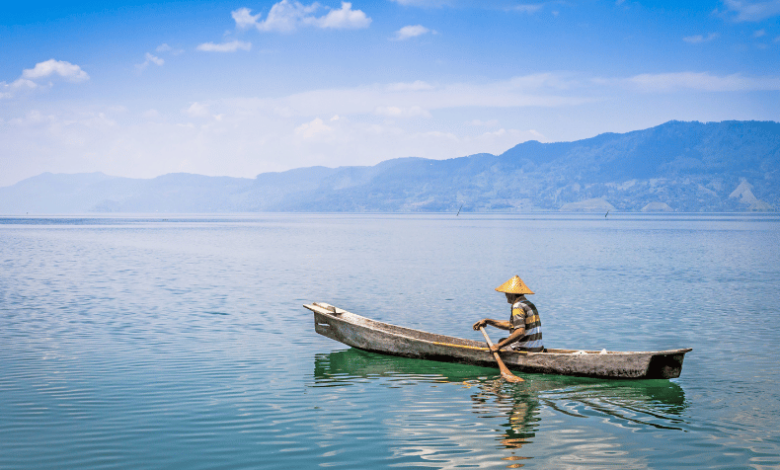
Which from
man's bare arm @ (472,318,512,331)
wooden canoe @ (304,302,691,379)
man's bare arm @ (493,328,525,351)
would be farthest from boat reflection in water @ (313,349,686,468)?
man's bare arm @ (472,318,512,331)

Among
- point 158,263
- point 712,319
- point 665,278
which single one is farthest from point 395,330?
point 158,263

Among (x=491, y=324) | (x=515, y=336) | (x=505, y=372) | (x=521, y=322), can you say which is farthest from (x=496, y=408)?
(x=491, y=324)

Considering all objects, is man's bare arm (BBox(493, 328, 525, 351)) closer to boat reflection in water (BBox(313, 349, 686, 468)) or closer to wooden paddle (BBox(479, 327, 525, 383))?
wooden paddle (BBox(479, 327, 525, 383))

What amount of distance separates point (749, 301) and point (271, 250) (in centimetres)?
4331

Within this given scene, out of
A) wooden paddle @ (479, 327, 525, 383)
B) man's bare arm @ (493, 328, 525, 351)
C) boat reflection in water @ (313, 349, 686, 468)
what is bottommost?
boat reflection in water @ (313, 349, 686, 468)

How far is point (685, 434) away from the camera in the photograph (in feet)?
39.4

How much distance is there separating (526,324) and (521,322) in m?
0.14

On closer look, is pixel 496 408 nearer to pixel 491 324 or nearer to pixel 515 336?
pixel 515 336

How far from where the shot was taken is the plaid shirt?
15633 millimetres

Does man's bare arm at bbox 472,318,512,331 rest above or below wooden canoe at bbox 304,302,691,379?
above

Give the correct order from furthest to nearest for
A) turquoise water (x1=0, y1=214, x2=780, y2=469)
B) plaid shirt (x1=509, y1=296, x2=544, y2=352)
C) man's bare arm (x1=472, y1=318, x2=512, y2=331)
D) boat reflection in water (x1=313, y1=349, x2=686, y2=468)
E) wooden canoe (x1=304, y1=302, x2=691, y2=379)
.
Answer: man's bare arm (x1=472, y1=318, x2=512, y2=331), plaid shirt (x1=509, y1=296, x2=544, y2=352), wooden canoe (x1=304, y1=302, x2=691, y2=379), boat reflection in water (x1=313, y1=349, x2=686, y2=468), turquoise water (x1=0, y1=214, x2=780, y2=469)

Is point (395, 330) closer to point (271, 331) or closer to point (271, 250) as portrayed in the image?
point (271, 331)

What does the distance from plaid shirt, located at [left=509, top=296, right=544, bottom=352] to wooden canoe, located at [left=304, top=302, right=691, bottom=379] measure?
9.9 inches

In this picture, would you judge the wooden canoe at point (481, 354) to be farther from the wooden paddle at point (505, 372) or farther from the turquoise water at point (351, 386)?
the turquoise water at point (351, 386)
